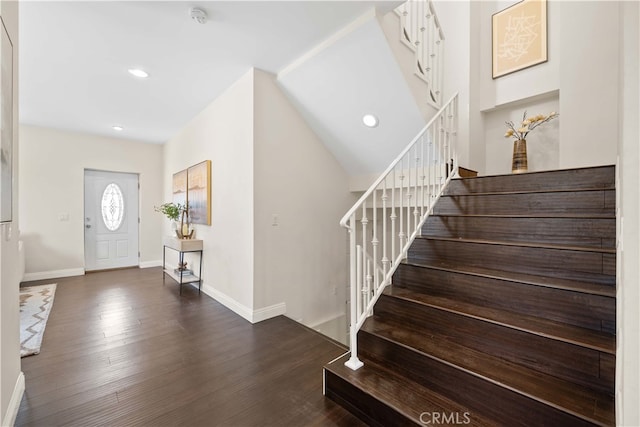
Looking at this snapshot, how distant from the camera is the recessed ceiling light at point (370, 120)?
10.0ft

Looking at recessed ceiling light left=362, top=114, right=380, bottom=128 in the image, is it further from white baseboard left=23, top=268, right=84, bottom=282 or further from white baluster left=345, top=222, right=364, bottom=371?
white baseboard left=23, top=268, right=84, bottom=282

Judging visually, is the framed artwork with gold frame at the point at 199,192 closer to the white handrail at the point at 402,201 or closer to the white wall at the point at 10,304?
the white wall at the point at 10,304

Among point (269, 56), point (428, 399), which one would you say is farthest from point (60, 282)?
point (428, 399)

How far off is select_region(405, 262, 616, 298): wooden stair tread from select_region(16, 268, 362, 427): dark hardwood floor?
1.19 metres

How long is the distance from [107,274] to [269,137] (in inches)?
175

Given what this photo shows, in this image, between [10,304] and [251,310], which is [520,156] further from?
[10,304]

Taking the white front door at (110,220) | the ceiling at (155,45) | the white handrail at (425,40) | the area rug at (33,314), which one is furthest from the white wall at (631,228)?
the white front door at (110,220)

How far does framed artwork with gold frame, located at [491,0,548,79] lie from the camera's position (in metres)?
3.41

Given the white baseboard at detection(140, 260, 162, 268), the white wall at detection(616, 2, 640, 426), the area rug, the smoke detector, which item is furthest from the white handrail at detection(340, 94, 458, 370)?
the white baseboard at detection(140, 260, 162, 268)

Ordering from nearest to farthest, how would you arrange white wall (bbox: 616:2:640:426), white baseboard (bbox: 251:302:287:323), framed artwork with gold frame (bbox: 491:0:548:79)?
1. white wall (bbox: 616:2:640:426)
2. white baseboard (bbox: 251:302:287:323)
3. framed artwork with gold frame (bbox: 491:0:548:79)

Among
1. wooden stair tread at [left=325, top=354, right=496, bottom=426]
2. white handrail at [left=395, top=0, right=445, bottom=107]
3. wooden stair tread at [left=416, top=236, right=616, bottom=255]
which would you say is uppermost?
white handrail at [left=395, top=0, right=445, bottom=107]

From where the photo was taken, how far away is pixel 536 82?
340cm

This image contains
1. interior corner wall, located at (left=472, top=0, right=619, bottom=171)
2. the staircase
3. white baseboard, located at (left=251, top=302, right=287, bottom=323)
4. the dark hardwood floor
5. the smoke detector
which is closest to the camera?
the staircase

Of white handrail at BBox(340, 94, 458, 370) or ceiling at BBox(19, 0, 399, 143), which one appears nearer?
white handrail at BBox(340, 94, 458, 370)
